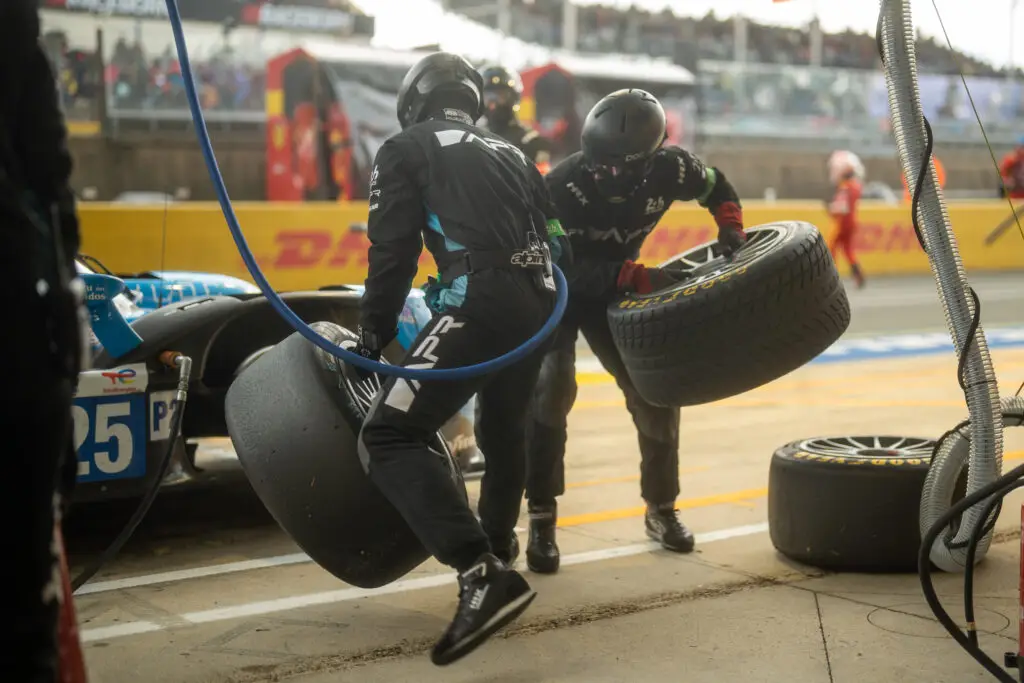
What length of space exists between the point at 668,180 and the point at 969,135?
2691 centimetres

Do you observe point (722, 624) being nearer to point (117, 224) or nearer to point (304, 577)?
point (304, 577)

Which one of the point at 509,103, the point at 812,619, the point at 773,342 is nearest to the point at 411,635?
the point at 812,619

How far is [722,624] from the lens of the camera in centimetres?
435

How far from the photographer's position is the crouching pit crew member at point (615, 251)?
5.18m

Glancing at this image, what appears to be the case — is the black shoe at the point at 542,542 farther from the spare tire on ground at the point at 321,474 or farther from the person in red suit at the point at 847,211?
the person in red suit at the point at 847,211

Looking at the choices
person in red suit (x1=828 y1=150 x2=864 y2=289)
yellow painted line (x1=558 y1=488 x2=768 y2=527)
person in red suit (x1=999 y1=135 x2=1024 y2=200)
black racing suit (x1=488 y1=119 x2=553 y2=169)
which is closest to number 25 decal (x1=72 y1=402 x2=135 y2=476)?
yellow painted line (x1=558 y1=488 x2=768 y2=527)

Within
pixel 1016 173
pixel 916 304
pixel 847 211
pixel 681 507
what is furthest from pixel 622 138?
pixel 1016 173

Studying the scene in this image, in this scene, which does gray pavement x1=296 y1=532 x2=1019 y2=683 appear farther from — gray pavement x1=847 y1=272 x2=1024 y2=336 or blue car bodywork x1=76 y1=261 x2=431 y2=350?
gray pavement x1=847 y1=272 x2=1024 y2=336

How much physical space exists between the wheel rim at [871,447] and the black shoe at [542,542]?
3.46 ft

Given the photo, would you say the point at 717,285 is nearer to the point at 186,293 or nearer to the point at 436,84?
the point at 436,84

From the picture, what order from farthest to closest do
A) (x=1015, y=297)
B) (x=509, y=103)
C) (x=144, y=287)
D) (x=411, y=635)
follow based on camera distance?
1. (x=1015, y=297)
2. (x=509, y=103)
3. (x=144, y=287)
4. (x=411, y=635)

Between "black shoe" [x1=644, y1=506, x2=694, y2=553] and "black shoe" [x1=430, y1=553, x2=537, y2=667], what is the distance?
165cm

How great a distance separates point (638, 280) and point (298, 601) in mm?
1807

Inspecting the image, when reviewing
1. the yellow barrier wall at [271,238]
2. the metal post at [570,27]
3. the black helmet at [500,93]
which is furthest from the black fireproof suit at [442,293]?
the metal post at [570,27]
